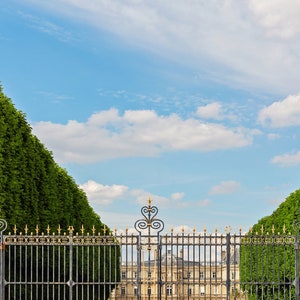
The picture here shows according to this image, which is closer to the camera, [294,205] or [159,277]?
[159,277]

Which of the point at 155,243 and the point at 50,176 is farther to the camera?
the point at 50,176

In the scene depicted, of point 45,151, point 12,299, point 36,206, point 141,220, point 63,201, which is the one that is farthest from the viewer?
point 63,201

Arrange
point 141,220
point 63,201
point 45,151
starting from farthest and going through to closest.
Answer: point 63,201 < point 45,151 < point 141,220

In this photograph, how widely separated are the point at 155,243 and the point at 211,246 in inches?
57.2

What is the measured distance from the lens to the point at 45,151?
23.6 m

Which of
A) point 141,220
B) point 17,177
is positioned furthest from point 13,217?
point 141,220

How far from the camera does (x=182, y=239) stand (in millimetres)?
17172

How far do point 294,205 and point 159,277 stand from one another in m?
7.41

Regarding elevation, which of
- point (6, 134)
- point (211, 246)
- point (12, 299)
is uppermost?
point (6, 134)

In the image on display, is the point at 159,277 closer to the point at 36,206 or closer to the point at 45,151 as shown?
the point at 36,206

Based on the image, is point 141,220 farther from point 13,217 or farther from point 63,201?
point 63,201

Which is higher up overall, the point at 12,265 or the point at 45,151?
the point at 45,151

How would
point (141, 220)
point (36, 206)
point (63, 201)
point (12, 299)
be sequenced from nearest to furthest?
point (141, 220) < point (12, 299) < point (36, 206) < point (63, 201)

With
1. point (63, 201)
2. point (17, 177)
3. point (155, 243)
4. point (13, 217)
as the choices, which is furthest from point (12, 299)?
point (63, 201)
